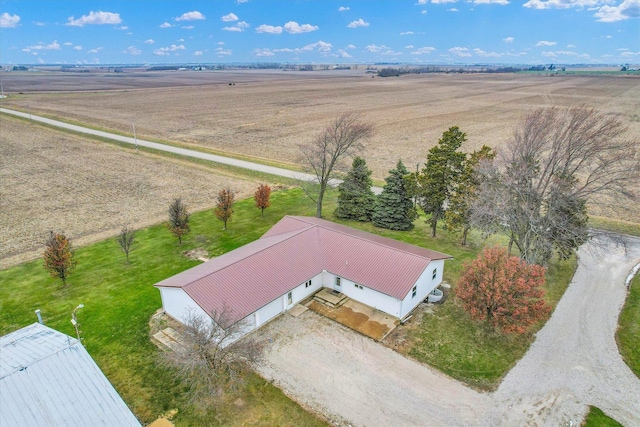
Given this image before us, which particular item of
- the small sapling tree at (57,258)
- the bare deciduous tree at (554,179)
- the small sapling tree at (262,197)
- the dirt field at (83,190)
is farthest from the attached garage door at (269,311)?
the dirt field at (83,190)

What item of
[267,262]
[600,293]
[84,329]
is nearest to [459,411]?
[267,262]

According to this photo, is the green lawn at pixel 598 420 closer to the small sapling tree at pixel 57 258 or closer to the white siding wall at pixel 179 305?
the white siding wall at pixel 179 305

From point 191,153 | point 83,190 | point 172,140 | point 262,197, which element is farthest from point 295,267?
point 172,140

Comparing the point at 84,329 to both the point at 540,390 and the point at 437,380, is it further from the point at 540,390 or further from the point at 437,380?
the point at 540,390

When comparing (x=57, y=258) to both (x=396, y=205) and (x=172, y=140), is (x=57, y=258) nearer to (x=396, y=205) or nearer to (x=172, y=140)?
(x=396, y=205)

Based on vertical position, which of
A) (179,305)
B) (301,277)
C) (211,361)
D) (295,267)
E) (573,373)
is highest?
(295,267)
